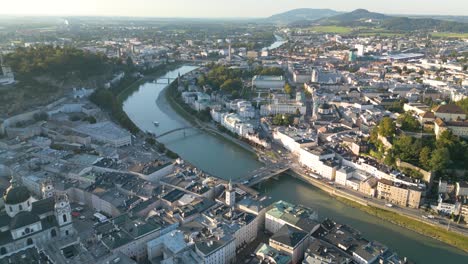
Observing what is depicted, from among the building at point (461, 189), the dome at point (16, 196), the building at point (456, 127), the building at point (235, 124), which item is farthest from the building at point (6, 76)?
the building at point (461, 189)

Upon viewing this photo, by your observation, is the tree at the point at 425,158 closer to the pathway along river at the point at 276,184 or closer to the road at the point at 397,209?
the road at the point at 397,209

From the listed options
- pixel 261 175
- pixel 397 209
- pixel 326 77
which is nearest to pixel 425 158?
pixel 397 209

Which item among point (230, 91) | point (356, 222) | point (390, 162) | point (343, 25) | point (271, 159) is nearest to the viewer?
point (356, 222)

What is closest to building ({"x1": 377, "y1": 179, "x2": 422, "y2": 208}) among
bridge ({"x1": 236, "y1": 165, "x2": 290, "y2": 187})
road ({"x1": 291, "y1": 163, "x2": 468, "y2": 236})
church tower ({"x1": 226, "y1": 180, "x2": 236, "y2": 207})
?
road ({"x1": 291, "y1": 163, "x2": 468, "y2": 236})

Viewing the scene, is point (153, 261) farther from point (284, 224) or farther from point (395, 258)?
point (395, 258)

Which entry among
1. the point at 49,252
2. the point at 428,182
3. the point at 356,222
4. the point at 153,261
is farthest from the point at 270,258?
the point at 428,182

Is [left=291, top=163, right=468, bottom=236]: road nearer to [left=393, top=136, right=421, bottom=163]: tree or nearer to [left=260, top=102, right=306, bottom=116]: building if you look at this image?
[left=393, top=136, right=421, bottom=163]: tree
